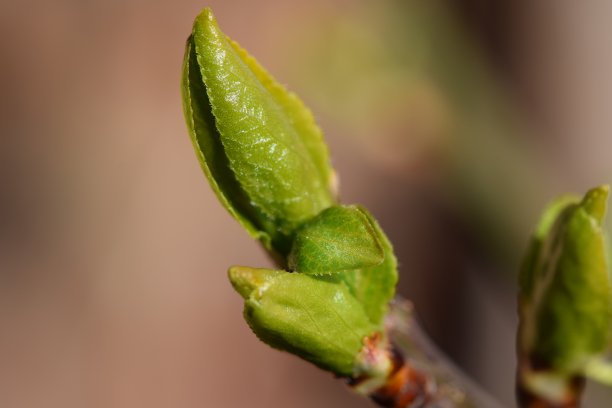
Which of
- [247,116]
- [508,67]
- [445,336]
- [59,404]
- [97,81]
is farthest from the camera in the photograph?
[508,67]

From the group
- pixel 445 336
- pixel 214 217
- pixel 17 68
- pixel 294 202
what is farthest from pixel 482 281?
pixel 294 202

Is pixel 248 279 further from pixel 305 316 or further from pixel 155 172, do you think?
pixel 155 172

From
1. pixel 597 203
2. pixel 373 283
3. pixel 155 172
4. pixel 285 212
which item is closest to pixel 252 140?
pixel 285 212

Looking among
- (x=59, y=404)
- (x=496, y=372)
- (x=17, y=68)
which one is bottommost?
(x=496, y=372)

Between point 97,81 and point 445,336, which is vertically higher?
point 97,81

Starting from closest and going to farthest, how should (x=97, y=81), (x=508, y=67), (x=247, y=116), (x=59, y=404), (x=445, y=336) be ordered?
1. (x=247, y=116)
2. (x=59, y=404)
3. (x=97, y=81)
4. (x=445, y=336)
5. (x=508, y=67)

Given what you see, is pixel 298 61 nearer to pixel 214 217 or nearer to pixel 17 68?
pixel 214 217
